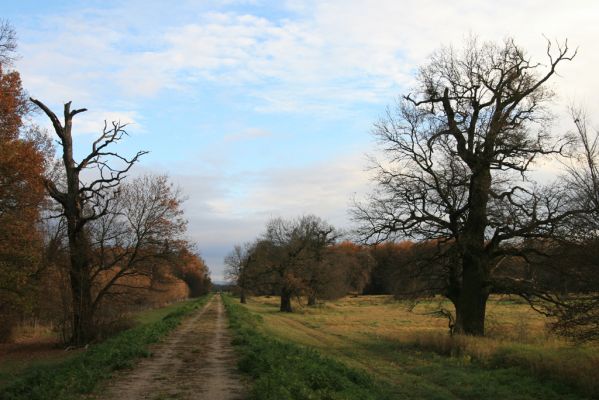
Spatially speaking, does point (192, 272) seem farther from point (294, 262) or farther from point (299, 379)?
point (299, 379)

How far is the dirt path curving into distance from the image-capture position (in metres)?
10.2

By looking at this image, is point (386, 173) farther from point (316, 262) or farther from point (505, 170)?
point (316, 262)

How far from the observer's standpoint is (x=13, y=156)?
18.6m

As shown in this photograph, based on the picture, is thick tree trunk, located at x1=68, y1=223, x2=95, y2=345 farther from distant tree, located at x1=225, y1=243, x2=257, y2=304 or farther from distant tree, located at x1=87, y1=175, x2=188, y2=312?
distant tree, located at x1=225, y1=243, x2=257, y2=304

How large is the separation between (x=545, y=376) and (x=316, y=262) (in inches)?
1846

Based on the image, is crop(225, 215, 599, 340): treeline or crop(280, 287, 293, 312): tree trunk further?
crop(280, 287, 293, 312): tree trunk

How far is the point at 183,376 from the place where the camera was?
12.3m

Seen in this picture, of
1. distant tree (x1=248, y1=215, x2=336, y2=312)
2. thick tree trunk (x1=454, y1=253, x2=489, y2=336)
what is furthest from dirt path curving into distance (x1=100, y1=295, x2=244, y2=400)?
distant tree (x1=248, y1=215, x2=336, y2=312)

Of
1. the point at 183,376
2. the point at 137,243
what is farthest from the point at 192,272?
the point at 183,376

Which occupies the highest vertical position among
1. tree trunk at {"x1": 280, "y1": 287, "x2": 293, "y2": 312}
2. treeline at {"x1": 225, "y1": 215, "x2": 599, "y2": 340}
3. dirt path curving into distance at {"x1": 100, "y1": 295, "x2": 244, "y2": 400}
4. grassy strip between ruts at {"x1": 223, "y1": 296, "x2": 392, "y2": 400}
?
treeline at {"x1": 225, "y1": 215, "x2": 599, "y2": 340}

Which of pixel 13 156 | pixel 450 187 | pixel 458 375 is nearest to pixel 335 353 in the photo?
pixel 458 375

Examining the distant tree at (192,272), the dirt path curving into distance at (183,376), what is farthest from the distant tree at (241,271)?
the dirt path curving into distance at (183,376)

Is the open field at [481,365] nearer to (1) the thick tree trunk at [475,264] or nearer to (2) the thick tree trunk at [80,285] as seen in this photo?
(1) the thick tree trunk at [475,264]

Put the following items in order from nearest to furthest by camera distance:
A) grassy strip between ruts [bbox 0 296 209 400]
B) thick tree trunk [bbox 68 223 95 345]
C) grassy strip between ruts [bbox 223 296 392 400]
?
grassy strip between ruts [bbox 223 296 392 400] → grassy strip between ruts [bbox 0 296 209 400] → thick tree trunk [bbox 68 223 95 345]
